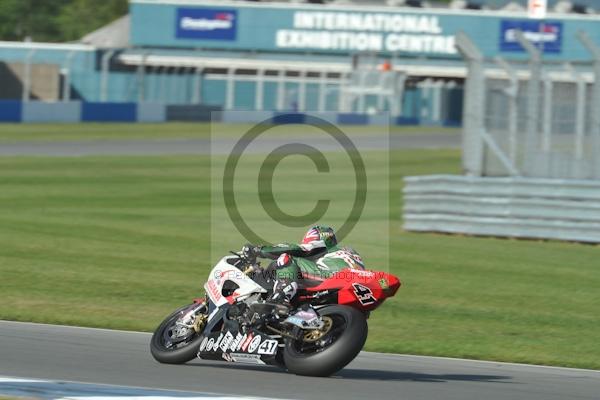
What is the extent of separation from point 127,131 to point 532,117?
22266mm

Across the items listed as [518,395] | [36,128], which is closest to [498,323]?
[518,395]

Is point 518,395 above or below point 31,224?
above

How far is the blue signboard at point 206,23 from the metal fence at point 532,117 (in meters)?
37.6

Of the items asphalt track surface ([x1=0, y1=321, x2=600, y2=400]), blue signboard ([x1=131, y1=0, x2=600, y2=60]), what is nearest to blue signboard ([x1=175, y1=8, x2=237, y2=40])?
blue signboard ([x1=131, y1=0, x2=600, y2=60])

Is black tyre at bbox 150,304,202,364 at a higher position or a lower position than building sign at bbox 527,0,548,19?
lower

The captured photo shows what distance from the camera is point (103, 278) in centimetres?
1367

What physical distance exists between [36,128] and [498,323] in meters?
28.8

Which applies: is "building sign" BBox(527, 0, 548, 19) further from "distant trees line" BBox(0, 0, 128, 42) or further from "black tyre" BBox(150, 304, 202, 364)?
"distant trees line" BBox(0, 0, 128, 42)

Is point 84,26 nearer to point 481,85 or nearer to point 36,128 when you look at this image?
point 36,128

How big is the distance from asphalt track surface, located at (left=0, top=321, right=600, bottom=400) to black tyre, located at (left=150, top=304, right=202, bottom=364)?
0.08 metres

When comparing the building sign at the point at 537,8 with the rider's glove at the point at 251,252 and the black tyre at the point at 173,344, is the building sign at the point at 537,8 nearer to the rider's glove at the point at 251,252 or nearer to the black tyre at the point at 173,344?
the rider's glove at the point at 251,252

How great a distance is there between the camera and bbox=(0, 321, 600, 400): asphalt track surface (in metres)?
A: 7.84

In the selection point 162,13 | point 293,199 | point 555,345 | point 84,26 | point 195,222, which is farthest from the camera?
point 84,26

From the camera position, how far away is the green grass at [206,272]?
10.9 meters
